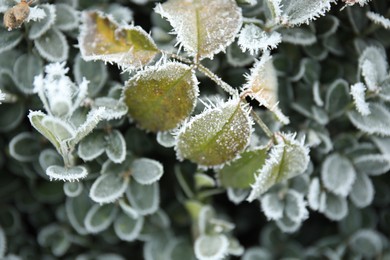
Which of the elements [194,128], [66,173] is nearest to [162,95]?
[194,128]

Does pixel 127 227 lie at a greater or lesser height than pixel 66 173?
lesser

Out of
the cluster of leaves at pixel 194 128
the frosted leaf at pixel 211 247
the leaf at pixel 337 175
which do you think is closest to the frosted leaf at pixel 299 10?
the cluster of leaves at pixel 194 128

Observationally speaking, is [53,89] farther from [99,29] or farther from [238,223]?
[238,223]

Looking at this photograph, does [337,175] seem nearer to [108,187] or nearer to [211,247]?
[211,247]

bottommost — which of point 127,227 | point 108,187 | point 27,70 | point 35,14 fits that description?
point 127,227

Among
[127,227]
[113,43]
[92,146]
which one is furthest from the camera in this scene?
[127,227]

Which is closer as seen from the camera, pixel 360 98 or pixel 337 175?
pixel 360 98
